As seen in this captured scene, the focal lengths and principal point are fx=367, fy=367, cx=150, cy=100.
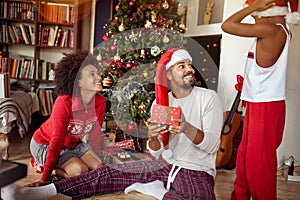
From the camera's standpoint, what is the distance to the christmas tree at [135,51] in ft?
10.1

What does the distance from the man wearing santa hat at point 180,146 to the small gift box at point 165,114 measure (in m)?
0.03

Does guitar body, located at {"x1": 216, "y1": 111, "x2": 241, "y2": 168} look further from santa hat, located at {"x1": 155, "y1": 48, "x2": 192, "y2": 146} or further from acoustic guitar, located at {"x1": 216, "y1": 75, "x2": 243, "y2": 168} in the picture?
santa hat, located at {"x1": 155, "y1": 48, "x2": 192, "y2": 146}

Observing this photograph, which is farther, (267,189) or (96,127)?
(96,127)

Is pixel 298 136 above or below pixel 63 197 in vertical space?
above

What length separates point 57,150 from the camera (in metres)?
2.06

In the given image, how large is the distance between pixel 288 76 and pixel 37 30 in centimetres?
289

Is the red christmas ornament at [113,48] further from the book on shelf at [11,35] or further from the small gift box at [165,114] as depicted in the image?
the small gift box at [165,114]

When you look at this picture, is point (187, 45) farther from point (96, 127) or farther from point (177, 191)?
point (177, 191)

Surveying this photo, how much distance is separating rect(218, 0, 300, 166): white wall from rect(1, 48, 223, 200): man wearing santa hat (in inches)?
56.5

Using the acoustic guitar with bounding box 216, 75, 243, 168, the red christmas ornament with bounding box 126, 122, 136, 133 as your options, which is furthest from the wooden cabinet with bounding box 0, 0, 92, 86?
the acoustic guitar with bounding box 216, 75, 243, 168

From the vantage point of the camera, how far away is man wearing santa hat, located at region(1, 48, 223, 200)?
1.67 meters

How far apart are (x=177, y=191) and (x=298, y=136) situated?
1.67 m

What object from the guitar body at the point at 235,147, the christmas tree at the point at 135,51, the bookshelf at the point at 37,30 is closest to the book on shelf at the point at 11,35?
the bookshelf at the point at 37,30

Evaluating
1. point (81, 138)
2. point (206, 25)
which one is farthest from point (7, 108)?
point (206, 25)
